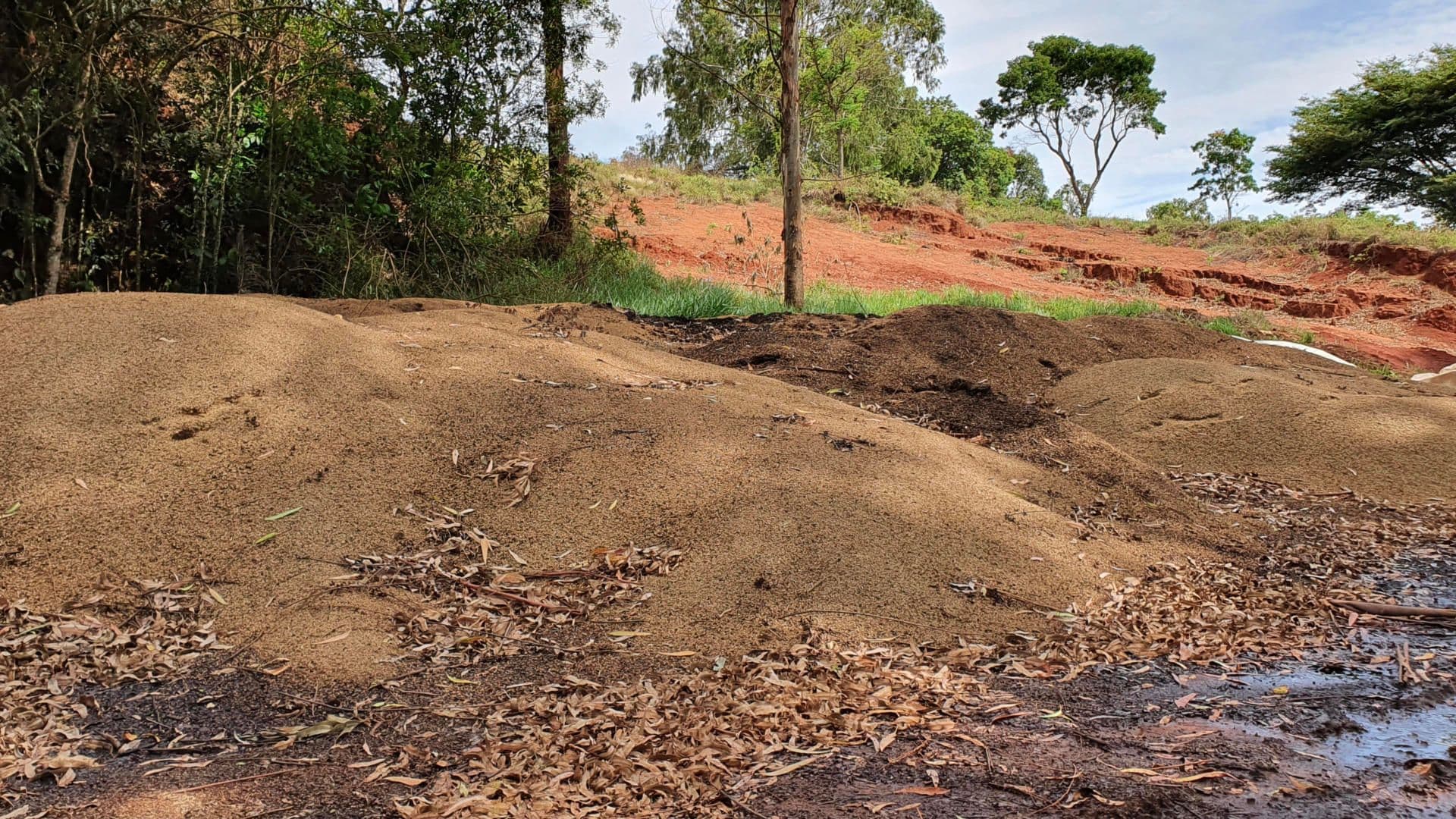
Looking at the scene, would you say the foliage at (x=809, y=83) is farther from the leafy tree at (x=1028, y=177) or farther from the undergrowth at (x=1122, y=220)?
the leafy tree at (x=1028, y=177)

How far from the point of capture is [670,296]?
674 centimetres

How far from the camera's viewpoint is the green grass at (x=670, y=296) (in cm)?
638

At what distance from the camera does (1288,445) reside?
425cm

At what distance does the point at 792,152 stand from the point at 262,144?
3.43 m

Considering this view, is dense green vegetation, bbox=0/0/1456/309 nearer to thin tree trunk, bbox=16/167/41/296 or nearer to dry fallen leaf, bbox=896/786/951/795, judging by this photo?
thin tree trunk, bbox=16/167/41/296

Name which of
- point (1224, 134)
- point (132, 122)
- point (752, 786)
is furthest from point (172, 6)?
point (1224, 134)

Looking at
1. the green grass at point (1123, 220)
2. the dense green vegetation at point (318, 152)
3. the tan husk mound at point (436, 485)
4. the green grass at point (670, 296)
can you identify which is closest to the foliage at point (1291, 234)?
the green grass at point (1123, 220)

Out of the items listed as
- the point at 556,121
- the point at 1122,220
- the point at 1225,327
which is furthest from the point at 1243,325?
the point at 1122,220

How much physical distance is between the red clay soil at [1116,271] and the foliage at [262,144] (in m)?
3.32

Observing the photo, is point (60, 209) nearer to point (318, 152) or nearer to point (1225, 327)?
point (318, 152)

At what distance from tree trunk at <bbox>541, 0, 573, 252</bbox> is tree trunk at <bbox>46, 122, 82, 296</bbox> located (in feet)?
10.6

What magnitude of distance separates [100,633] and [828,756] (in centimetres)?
161

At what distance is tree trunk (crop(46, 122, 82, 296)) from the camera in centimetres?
433

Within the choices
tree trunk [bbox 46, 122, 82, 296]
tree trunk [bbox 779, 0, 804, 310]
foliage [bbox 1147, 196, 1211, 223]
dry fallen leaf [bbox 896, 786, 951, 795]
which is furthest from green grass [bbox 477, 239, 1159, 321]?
foliage [bbox 1147, 196, 1211, 223]
